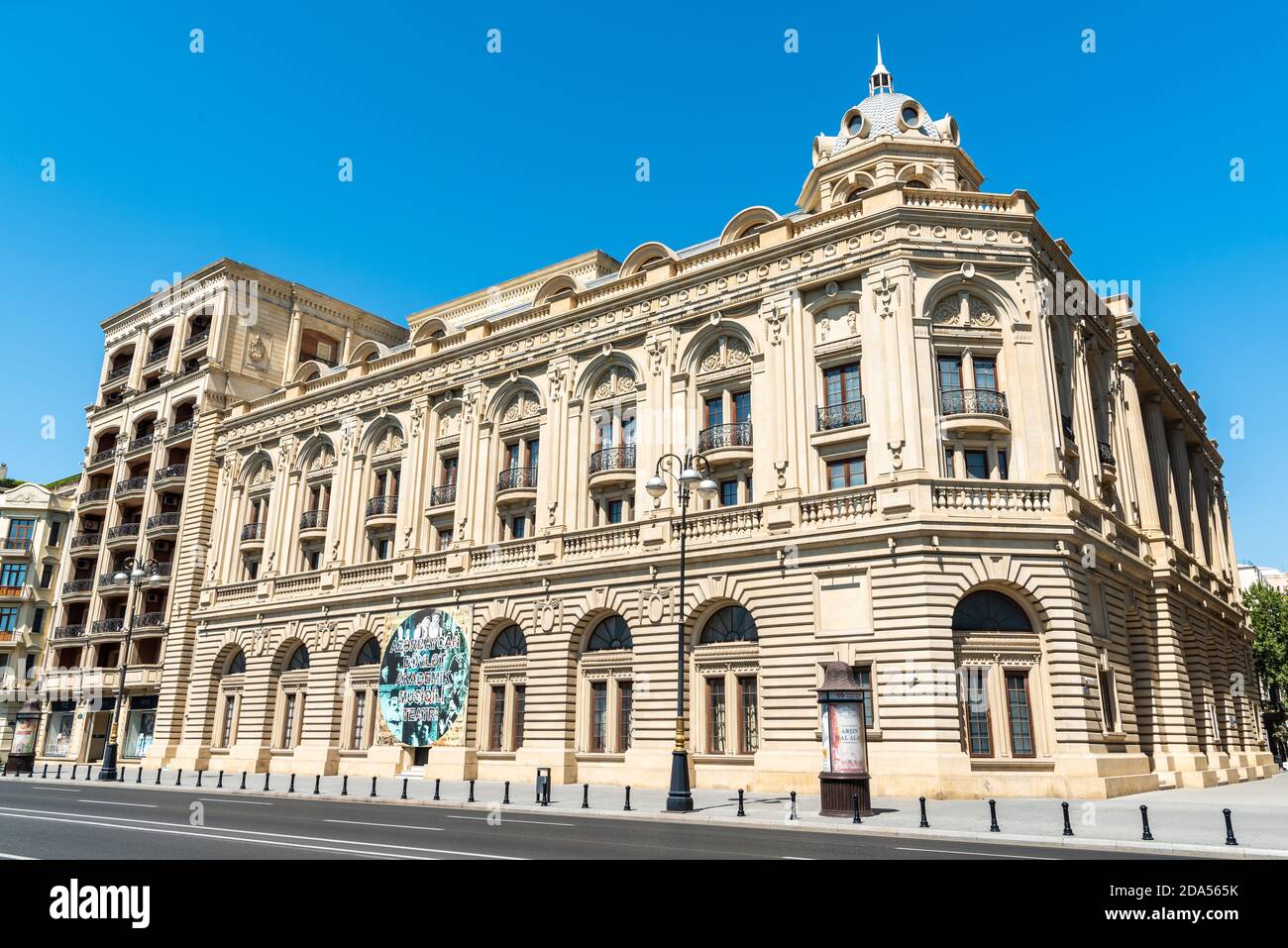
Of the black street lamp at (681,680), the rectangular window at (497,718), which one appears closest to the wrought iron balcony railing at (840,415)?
the black street lamp at (681,680)

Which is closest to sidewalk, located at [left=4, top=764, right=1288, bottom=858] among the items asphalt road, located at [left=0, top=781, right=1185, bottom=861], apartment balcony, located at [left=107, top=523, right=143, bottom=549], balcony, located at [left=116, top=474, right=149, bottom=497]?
asphalt road, located at [left=0, top=781, right=1185, bottom=861]

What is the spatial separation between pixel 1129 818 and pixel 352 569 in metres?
33.6

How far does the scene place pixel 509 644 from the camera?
36.2m

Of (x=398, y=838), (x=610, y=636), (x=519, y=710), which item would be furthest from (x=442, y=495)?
(x=398, y=838)

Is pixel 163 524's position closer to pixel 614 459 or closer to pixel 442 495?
pixel 442 495

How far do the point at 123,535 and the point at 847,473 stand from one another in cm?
4835

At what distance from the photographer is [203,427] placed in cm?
5288

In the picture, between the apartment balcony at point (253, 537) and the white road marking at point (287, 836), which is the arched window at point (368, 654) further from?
the white road marking at point (287, 836)

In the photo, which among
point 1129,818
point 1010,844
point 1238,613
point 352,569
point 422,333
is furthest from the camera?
point 1238,613

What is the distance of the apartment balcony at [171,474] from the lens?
54.2 meters

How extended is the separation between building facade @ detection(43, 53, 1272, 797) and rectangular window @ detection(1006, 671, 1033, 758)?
75 millimetres

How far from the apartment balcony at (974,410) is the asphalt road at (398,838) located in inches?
613
